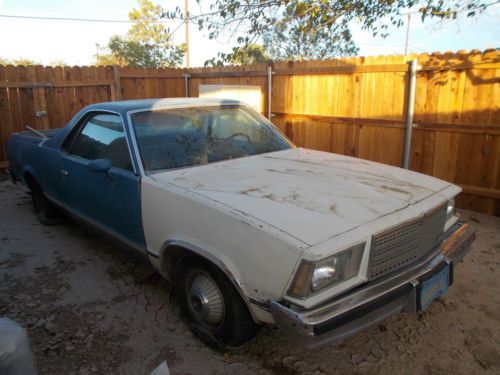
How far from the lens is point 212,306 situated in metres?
2.74

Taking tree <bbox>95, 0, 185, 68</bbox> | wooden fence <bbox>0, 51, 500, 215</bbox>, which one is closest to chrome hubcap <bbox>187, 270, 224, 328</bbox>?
wooden fence <bbox>0, 51, 500, 215</bbox>

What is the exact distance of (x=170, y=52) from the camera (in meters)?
28.4

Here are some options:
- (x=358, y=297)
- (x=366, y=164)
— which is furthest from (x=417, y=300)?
(x=366, y=164)

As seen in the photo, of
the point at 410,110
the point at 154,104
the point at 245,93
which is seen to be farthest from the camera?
the point at 245,93

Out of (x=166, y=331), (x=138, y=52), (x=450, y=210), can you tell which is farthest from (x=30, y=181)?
(x=138, y=52)

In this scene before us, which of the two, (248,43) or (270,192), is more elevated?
(248,43)

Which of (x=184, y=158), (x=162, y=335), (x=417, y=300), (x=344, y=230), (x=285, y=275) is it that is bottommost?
(x=162, y=335)

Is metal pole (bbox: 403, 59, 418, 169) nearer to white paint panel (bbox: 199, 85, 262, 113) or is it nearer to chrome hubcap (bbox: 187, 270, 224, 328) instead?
white paint panel (bbox: 199, 85, 262, 113)

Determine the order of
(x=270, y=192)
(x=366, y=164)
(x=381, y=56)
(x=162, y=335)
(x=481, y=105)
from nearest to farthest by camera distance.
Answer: (x=270, y=192), (x=162, y=335), (x=366, y=164), (x=481, y=105), (x=381, y=56)

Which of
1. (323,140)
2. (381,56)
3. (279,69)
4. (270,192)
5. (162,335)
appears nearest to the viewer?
(270,192)

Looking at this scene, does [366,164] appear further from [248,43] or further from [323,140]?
[248,43]

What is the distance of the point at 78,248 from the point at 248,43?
492 centimetres

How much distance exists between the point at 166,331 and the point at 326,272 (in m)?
1.48

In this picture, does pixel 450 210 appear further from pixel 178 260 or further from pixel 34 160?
pixel 34 160
